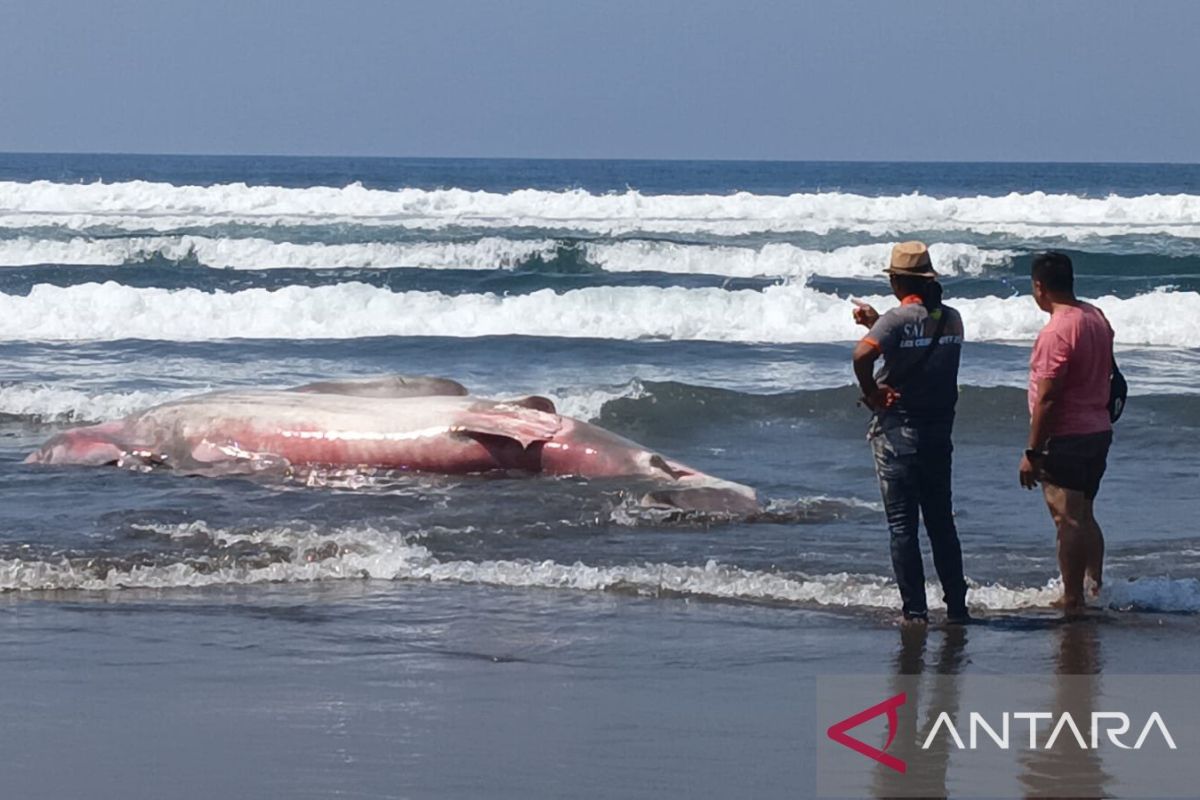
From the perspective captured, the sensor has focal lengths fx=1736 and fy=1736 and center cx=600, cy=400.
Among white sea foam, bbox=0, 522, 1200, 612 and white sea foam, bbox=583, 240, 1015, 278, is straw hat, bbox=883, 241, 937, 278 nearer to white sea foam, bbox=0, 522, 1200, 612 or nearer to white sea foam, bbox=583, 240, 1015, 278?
white sea foam, bbox=0, 522, 1200, 612

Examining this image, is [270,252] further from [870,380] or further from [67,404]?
[870,380]

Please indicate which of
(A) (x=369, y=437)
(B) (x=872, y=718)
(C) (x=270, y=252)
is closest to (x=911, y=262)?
(B) (x=872, y=718)

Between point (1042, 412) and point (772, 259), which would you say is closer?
point (1042, 412)

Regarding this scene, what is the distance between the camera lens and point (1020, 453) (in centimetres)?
1316

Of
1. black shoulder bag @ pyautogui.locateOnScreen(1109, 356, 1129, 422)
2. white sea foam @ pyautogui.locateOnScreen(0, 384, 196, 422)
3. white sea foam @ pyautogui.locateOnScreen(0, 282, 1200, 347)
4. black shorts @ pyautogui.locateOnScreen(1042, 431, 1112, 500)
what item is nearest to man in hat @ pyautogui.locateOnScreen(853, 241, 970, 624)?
black shorts @ pyautogui.locateOnScreen(1042, 431, 1112, 500)

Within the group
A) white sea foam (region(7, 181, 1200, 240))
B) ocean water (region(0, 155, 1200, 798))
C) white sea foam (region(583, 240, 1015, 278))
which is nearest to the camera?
ocean water (region(0, 155, 1200, 798))

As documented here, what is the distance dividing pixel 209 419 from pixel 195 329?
500 inches

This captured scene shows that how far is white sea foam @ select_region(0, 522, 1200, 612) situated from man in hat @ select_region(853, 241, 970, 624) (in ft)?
1.52

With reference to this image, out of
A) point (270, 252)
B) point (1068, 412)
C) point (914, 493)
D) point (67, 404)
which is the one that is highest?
point (270, 252)

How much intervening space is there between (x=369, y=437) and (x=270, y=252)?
23.9 m

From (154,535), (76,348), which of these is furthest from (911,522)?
(76,348)

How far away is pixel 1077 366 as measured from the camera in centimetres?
786

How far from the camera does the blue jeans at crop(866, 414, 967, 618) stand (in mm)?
7680

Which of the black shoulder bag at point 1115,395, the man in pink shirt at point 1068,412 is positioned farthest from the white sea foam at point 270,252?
the man in pink shirt at point 1068,412
